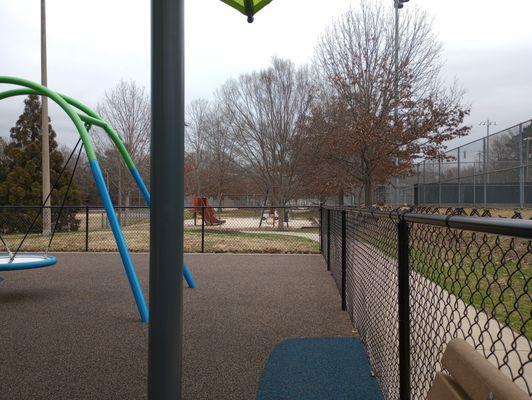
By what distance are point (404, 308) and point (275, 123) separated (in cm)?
1983

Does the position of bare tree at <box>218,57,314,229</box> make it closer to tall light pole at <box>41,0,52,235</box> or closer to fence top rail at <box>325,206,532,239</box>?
tall light pole at <box>41,0,52,235</box>

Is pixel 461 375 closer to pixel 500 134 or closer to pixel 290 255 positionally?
A: pixel 290 255

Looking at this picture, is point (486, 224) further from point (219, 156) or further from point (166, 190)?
point (219, 156)

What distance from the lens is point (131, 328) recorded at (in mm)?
4773

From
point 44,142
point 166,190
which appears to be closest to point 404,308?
point 166,190

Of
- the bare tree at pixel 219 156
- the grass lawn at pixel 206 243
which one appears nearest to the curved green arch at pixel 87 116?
the grass lawn at pixel 206 243

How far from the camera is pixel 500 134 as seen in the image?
→ 54.2 feet

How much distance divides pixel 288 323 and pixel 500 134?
14.9 m

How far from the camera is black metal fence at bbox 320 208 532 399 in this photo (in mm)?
1426

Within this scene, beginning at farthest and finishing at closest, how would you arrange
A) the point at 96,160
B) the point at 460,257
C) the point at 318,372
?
the point at 96,160
the point at 318,372
the point at 460,257

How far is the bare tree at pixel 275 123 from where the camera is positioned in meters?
21.4

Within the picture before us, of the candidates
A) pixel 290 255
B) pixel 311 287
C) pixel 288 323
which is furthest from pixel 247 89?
pixel 288 323

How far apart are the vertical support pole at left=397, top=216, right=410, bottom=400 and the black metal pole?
1.21 m

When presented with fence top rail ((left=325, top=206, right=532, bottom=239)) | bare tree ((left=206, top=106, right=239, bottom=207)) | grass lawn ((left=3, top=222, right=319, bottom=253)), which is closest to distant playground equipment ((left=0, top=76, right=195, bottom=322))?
fence top rail ((left=325, top=206, right=532, bottom=239))
